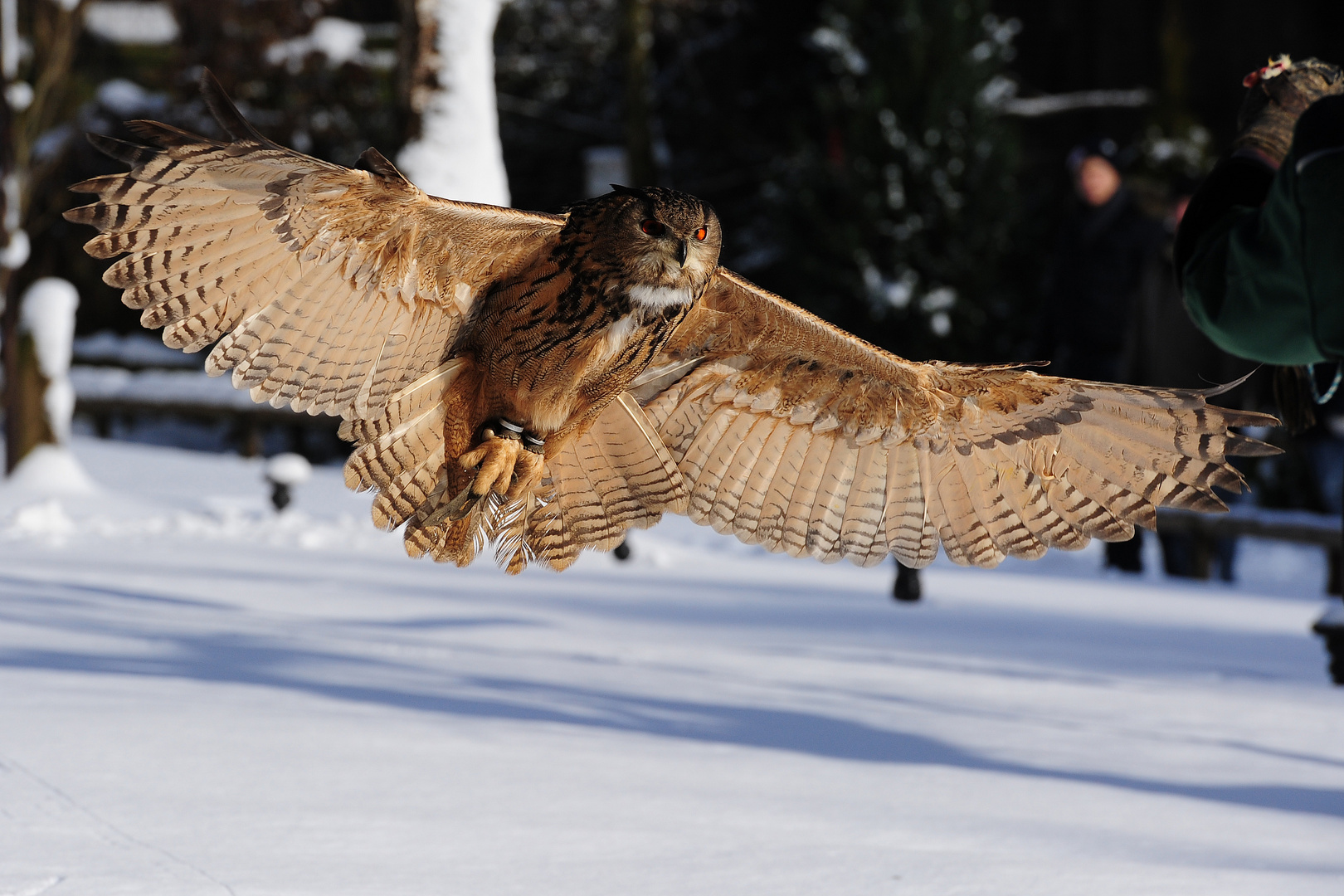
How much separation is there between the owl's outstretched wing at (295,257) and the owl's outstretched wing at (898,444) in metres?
0.59

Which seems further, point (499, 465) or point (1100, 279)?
point (1100, 279)

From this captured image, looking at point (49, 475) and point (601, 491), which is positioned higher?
point (601, 491)

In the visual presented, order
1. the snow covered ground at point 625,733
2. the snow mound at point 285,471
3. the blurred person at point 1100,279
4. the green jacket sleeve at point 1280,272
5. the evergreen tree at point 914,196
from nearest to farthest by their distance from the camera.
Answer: the green jacket sleeve at point 1280,272 → the snow covered ground at point 625,733 → the snow mound at point 285,471 → the blurred person at point 1100,279 → the evergreen tree at point 914,196

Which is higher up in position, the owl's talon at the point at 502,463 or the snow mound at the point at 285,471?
the owl's talon at the point at 502,463

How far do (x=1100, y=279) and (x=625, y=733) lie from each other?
194 inches

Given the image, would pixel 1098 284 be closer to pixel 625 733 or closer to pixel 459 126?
pixel 459 126

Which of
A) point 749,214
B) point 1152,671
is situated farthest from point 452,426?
point 749,214

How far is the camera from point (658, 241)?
2703 mm

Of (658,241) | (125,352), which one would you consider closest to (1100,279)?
(658,241)

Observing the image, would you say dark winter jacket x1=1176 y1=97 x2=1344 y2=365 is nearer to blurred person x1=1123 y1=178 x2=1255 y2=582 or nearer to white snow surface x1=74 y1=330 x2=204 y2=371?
blurred person x1=1123 y1=178 x2=1255 y2=582

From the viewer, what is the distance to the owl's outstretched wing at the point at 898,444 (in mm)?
3049

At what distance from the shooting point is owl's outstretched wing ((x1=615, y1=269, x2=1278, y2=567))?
10.0 feet

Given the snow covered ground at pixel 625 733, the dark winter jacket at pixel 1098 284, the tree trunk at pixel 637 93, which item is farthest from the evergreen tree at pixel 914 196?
the snow covered ground at pixel 625 733

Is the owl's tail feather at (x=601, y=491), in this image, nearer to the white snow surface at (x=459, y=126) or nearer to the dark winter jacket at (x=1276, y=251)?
the dark winter jacket at (x=1276, y=251)
